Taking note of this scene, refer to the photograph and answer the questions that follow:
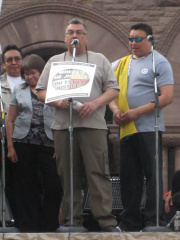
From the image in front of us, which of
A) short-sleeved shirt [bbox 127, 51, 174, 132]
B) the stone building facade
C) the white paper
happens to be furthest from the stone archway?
the white paper

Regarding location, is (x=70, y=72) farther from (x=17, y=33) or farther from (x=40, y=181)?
(x=17, y=33)

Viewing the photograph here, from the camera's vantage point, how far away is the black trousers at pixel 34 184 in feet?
29.8

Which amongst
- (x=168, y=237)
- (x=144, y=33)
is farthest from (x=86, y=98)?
(x=168, y=237)

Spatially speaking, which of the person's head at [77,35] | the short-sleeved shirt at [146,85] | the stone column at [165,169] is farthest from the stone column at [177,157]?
the person's head at [77,35]

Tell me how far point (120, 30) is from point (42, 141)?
4.45 m

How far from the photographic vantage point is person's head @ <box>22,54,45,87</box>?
364 inches

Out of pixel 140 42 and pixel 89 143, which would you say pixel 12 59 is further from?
pixel 89 143

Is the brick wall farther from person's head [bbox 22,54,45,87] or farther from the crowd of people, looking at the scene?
person's head [bbox 22,54,45,87]

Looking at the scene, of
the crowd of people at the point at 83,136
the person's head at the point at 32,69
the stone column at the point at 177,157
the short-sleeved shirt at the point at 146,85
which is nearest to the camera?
the crowd of people at the point at 83,136

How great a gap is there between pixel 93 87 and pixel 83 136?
48 centimetres

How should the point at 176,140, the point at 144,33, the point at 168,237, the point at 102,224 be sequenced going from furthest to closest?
the point at 176,140, the point at 144,33, the point at 102,224, the point at 168,237

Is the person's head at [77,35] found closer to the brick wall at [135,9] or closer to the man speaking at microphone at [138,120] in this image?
the man speaking at microphone at [138,120]

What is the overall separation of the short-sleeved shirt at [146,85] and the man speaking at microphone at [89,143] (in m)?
0.27

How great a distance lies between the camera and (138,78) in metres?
8.86
